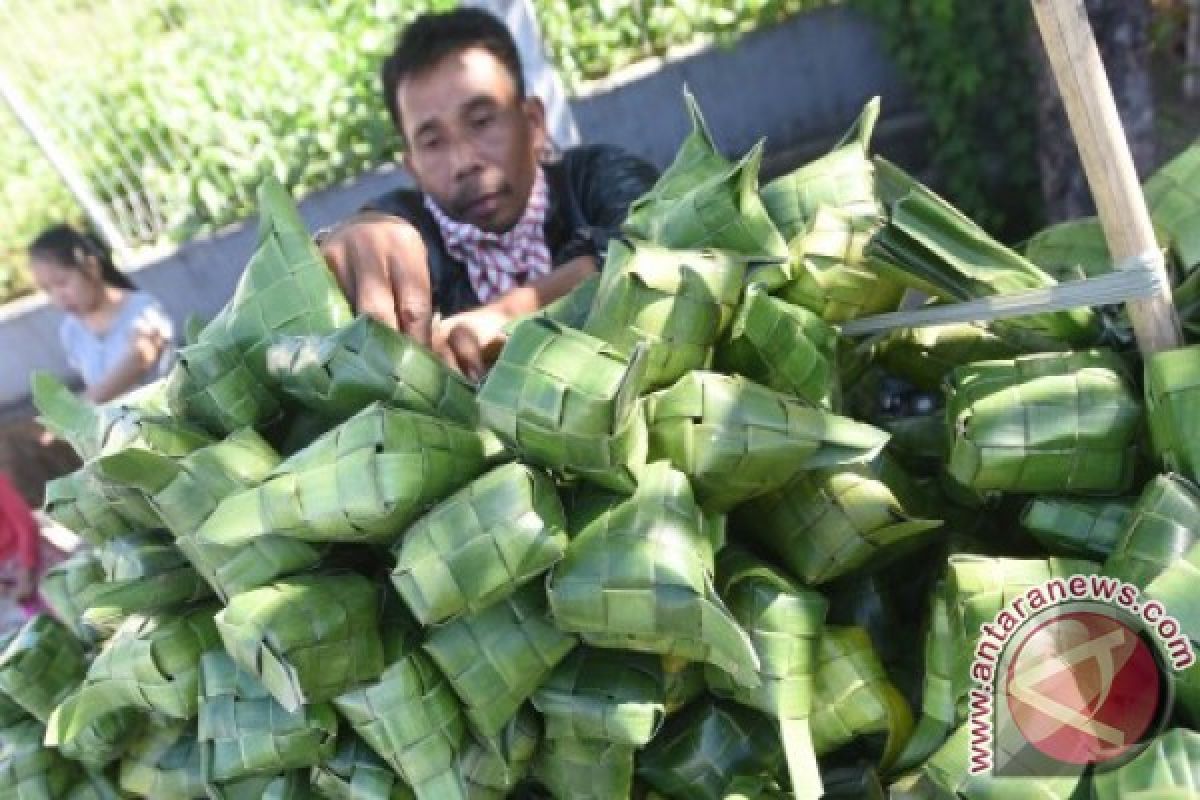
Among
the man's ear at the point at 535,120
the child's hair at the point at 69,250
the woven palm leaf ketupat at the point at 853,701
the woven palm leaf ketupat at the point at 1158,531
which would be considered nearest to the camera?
the woven palm leaf ketupat at the point at 1158,531

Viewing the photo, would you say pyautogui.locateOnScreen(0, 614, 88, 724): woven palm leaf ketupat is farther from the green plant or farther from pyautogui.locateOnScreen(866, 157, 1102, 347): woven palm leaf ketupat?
the green plant

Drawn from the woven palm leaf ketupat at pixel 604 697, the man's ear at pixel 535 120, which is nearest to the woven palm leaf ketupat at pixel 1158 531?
the woven palm leaf ketupat at pixel 604 697

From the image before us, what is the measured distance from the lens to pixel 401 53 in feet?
5.52

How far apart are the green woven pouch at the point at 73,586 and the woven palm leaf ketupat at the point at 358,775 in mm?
344

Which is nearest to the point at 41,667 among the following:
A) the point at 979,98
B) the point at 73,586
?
the point at 73,586

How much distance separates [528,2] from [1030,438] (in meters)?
2.50

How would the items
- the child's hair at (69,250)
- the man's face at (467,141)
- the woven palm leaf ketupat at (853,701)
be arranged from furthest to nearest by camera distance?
the child's hair at (69,250) → the man's face at (467,141) → the woven palm leaf ketupat at (853,701)

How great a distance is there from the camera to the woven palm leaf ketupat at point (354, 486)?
706 mm

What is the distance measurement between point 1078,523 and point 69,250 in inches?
126

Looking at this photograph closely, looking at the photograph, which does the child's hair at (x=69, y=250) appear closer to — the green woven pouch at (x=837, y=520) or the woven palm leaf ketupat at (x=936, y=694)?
the green woven pouch at (x=837, y=520)

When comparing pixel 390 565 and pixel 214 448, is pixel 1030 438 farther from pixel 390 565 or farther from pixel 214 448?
pixel 214 448

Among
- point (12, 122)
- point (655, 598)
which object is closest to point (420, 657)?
point (655, 598)

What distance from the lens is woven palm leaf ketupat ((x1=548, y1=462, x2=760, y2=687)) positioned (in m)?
0.67

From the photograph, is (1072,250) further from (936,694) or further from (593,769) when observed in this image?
(593,769)
